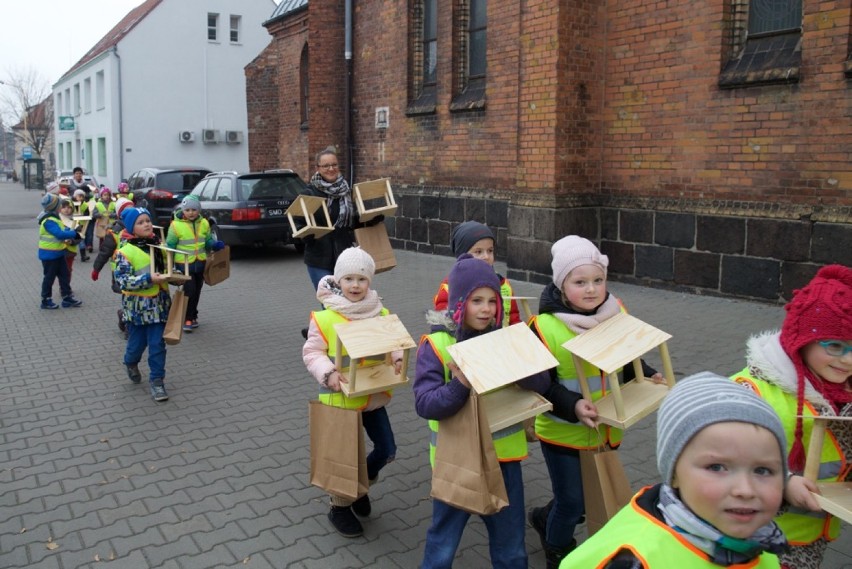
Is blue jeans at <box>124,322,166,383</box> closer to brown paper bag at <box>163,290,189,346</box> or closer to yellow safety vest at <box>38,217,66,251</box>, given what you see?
brown paper bag at <box>163,290,189,346</box>

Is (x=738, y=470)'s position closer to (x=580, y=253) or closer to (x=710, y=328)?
(x=580, y=253)

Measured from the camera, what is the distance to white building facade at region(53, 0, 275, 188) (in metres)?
35.1

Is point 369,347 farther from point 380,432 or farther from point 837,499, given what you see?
point 837,499

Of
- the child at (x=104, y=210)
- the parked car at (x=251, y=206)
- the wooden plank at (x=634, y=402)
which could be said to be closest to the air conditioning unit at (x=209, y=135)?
the child at (x=104, y=210)

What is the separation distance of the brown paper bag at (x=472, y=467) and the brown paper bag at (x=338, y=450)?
838mm

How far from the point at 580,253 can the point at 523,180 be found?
8025 millimetres

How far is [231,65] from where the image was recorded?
37688 mm

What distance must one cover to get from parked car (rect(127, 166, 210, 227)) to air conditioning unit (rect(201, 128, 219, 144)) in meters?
16.6

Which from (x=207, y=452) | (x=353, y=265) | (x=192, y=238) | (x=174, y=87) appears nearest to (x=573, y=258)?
(x=353, y=265)

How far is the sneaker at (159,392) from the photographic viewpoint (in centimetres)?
651

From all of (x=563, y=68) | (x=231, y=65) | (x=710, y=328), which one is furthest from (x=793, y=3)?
(x=231, y=65)

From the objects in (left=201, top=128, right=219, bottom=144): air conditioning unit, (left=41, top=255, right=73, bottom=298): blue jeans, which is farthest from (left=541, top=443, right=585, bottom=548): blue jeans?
(left=201, top=128, right=219, bottom=144): air conditioning unit

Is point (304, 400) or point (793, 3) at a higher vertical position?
point (793, 3)

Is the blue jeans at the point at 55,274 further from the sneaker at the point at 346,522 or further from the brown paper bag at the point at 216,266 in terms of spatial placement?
the sneaker at the point at 346,522
